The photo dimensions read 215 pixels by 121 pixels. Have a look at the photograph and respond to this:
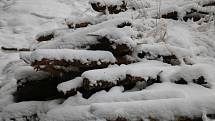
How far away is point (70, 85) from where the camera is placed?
8.85 ft

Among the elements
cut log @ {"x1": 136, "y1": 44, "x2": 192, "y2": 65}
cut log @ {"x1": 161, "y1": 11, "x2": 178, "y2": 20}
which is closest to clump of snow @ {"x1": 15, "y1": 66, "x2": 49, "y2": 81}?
cut log @ {"x1": 136, "y1": 44, "x2": 192, "y2": 65}

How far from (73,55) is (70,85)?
0.27 m

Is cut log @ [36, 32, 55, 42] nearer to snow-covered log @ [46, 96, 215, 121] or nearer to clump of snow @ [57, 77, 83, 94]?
clump of snow @ [57, 77, 83, 94]

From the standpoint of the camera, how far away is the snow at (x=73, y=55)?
2.67m

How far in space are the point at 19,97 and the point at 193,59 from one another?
174cm

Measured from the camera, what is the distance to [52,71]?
2814mm

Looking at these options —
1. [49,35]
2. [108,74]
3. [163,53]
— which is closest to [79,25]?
[49,35]

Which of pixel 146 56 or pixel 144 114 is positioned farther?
pixel 146 56

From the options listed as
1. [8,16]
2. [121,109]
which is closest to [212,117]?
[121,109]

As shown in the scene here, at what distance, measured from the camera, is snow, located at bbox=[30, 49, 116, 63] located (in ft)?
8.77

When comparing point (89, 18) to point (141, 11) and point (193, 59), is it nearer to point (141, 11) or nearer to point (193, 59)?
point (141, 11)

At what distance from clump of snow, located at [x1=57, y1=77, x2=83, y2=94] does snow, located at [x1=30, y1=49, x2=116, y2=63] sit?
7.1 inches

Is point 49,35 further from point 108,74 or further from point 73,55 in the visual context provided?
point 108,74

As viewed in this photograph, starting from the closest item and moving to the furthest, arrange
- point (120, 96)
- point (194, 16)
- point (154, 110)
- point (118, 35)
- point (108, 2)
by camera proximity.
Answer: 1. point (154, 110)
2. point (120, 96)
3. point (118, 35)
4. point (194, 16)
5. point (108, 2)
